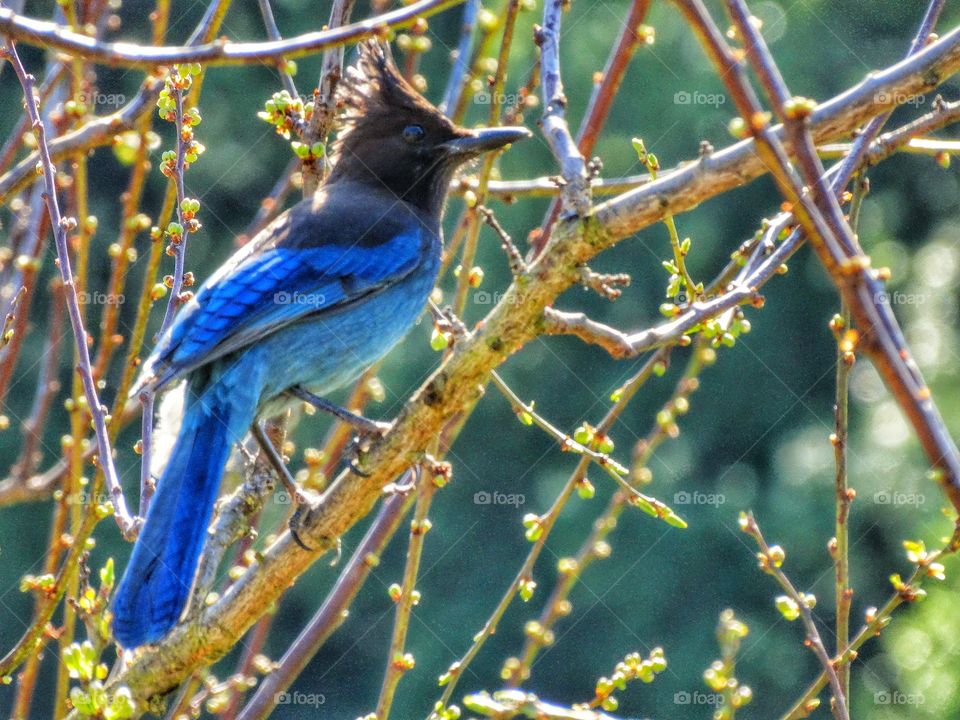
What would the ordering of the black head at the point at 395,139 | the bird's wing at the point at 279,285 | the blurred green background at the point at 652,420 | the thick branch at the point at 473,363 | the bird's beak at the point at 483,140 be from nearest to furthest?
the thick branch at the point at 473,363
the bird's wing at the point at 279,285
the bird's beak at the point at 483,140
the black head at the point at 395,139
the blurred green background at the point at 652,420

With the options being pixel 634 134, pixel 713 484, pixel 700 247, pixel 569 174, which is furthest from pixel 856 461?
pixel 569 174

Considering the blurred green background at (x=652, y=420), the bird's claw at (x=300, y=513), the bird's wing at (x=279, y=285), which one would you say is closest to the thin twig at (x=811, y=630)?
the bird's claw at (x=300, y=513)

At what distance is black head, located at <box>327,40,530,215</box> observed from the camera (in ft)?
13.5

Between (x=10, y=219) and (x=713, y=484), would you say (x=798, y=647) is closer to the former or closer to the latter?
(x=713, y=484)

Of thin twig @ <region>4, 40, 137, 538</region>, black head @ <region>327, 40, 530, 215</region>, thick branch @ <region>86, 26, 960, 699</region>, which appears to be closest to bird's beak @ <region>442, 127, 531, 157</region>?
black head @ <region>327, 40, 530, 215</region>

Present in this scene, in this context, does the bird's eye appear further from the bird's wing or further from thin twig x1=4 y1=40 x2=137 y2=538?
thin twig x1=4 y1=40 x2=137 y2=538

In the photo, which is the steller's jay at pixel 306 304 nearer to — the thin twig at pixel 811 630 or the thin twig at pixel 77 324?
the thin twig at pixel 77 324

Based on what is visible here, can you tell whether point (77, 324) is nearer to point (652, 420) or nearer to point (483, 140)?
point (483, 140)

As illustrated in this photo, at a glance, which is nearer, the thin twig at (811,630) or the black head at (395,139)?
the thin twig at (811,630)

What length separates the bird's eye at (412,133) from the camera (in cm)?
419

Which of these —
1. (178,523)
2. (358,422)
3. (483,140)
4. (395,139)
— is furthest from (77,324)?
(395,139)

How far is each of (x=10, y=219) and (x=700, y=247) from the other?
4.05 m

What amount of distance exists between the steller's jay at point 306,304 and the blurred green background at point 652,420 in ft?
10.2

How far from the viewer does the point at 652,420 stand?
8047mm
